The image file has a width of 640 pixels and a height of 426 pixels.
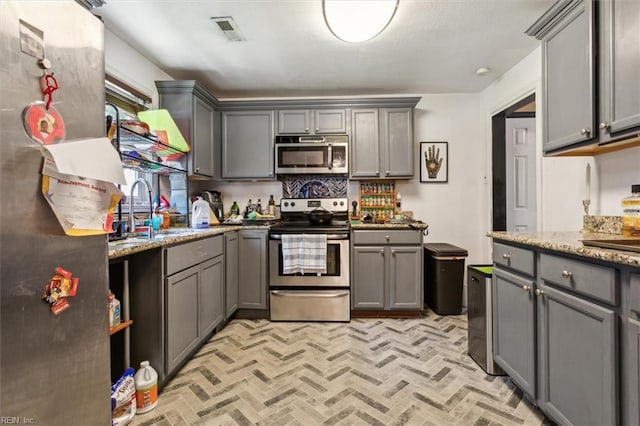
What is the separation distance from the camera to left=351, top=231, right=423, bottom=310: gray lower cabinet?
2824 millimetres

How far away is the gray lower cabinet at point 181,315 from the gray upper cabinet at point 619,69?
2.55m

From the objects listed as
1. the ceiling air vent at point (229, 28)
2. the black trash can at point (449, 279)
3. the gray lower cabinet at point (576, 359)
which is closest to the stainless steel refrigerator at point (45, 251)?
the ceiling air vent at point (229, 28)

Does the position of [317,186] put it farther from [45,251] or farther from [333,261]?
[45,251]

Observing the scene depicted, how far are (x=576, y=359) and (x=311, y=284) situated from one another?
201 cm

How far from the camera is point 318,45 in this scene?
7.69 ft

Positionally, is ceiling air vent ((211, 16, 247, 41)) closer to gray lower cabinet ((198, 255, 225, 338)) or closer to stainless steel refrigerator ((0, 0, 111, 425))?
stainless steel refrigerator ((0, 0, 111, 425))

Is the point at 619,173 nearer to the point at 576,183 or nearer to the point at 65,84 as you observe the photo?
the point at 576,183

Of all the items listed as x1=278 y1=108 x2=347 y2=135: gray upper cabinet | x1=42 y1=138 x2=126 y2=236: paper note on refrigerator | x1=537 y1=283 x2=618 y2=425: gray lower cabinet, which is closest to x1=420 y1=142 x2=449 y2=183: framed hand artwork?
x1=278 y1=108 x2=347 y2=135: gray upper cabinet

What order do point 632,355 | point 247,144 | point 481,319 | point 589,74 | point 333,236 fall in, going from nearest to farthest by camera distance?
point 632,355, point 589,74, point 481,319, point 333,236, point 247,144

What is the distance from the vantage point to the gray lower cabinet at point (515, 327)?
145 centimetres

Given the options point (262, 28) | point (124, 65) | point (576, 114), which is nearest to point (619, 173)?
point (576, 114)

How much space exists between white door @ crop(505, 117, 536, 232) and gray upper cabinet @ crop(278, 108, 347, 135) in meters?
1.92

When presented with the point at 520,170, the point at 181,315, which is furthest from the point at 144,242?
the point at 520,170

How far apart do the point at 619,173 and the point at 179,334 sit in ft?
9.70
